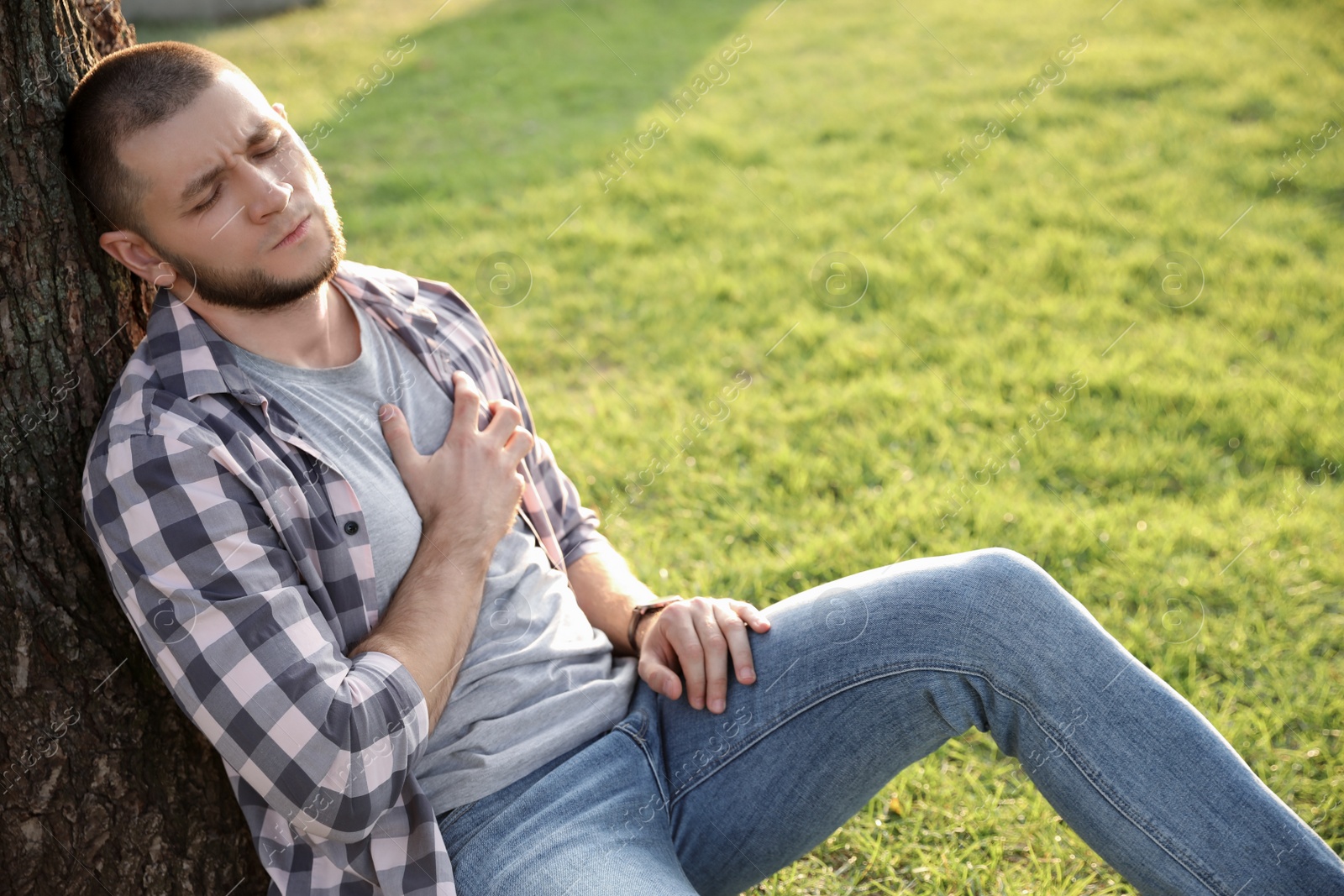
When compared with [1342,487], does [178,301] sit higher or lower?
higher

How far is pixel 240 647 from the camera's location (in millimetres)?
1512

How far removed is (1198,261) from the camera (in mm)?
4672

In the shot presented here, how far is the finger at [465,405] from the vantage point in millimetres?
2008

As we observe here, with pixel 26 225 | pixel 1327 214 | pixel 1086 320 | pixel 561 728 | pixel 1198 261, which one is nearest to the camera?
pixel 26 225

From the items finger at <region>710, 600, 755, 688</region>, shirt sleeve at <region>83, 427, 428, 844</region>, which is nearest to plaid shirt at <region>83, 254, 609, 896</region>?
shirt sleeve at <region>83, 427, 428, 844</region>

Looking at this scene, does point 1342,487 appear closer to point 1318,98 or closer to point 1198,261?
point 1198,261

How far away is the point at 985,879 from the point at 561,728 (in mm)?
1070

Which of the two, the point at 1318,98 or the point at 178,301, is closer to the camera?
the point at 178,301

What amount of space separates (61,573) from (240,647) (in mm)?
474

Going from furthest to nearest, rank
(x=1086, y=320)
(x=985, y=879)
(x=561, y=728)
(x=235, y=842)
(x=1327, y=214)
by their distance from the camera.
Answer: (x=1327, y=214) → (x=1086, y=320) → (x=985, y=879) → (x=235, y=842) → (x=561, y=728)

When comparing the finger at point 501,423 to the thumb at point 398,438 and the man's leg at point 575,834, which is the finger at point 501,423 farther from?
the man's leg at point 575,834

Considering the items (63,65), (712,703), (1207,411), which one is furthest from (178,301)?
(1207,411)

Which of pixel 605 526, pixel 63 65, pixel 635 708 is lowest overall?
pixel 605 526

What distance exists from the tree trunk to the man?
84mm
